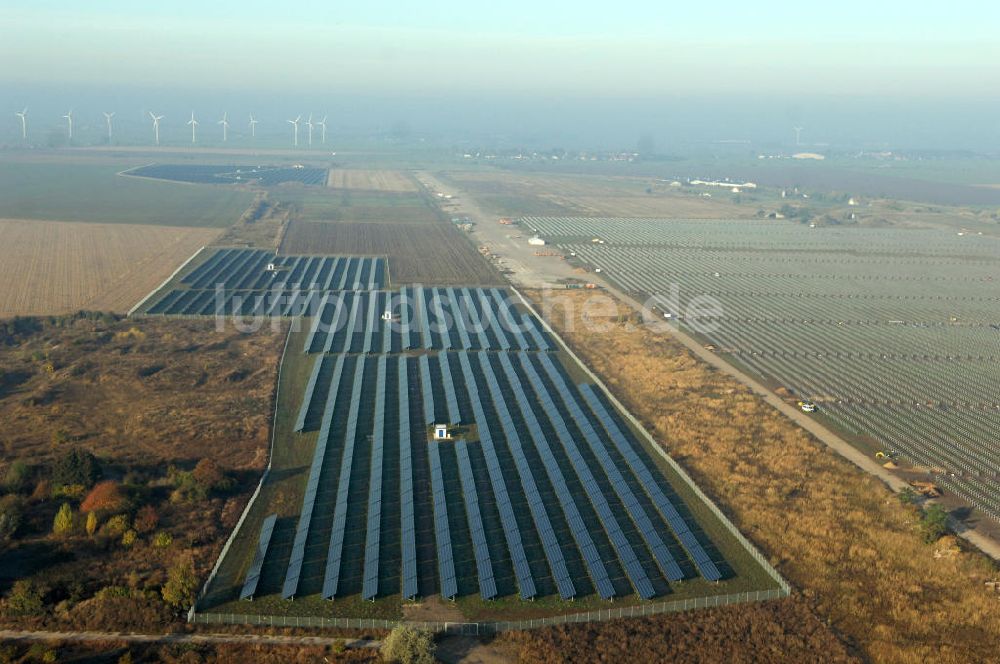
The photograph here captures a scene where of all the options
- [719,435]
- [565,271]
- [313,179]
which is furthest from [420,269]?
[313,179]

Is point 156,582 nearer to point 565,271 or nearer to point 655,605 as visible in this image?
point 655,605

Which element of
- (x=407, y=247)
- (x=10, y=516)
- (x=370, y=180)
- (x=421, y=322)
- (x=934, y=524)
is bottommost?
(x=10, y=516)

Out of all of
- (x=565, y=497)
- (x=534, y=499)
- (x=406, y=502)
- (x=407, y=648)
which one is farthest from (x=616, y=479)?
(x=407, y=648)

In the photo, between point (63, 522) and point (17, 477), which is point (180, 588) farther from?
point (17, 477)

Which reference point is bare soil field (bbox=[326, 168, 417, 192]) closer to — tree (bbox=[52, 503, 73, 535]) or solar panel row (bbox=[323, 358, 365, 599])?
solar panel row (bbox=[323, 358, 365, 599])

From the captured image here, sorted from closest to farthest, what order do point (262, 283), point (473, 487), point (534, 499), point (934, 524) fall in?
point (934, 524), point (534, 499), point (473, 487), point (262, 283)

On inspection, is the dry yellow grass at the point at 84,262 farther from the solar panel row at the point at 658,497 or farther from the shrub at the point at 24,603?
the solar panel row at the point at 658,497
